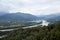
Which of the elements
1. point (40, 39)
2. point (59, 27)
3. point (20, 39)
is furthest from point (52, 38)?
point (20, 39)

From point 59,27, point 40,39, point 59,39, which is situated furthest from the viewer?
point 59,27

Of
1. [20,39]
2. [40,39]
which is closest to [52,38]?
[40,39]

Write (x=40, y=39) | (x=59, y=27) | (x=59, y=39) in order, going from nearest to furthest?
(x=59, y=39)
(x=40, y=39)
(x=59, y=27)

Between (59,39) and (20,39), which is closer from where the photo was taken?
(59,39)

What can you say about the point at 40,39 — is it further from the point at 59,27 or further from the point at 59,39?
the point at 59,27

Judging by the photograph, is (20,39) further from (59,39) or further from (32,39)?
(59,39)

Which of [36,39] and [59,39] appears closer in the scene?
[59,39]

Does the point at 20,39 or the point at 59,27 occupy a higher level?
the point at 59,27
